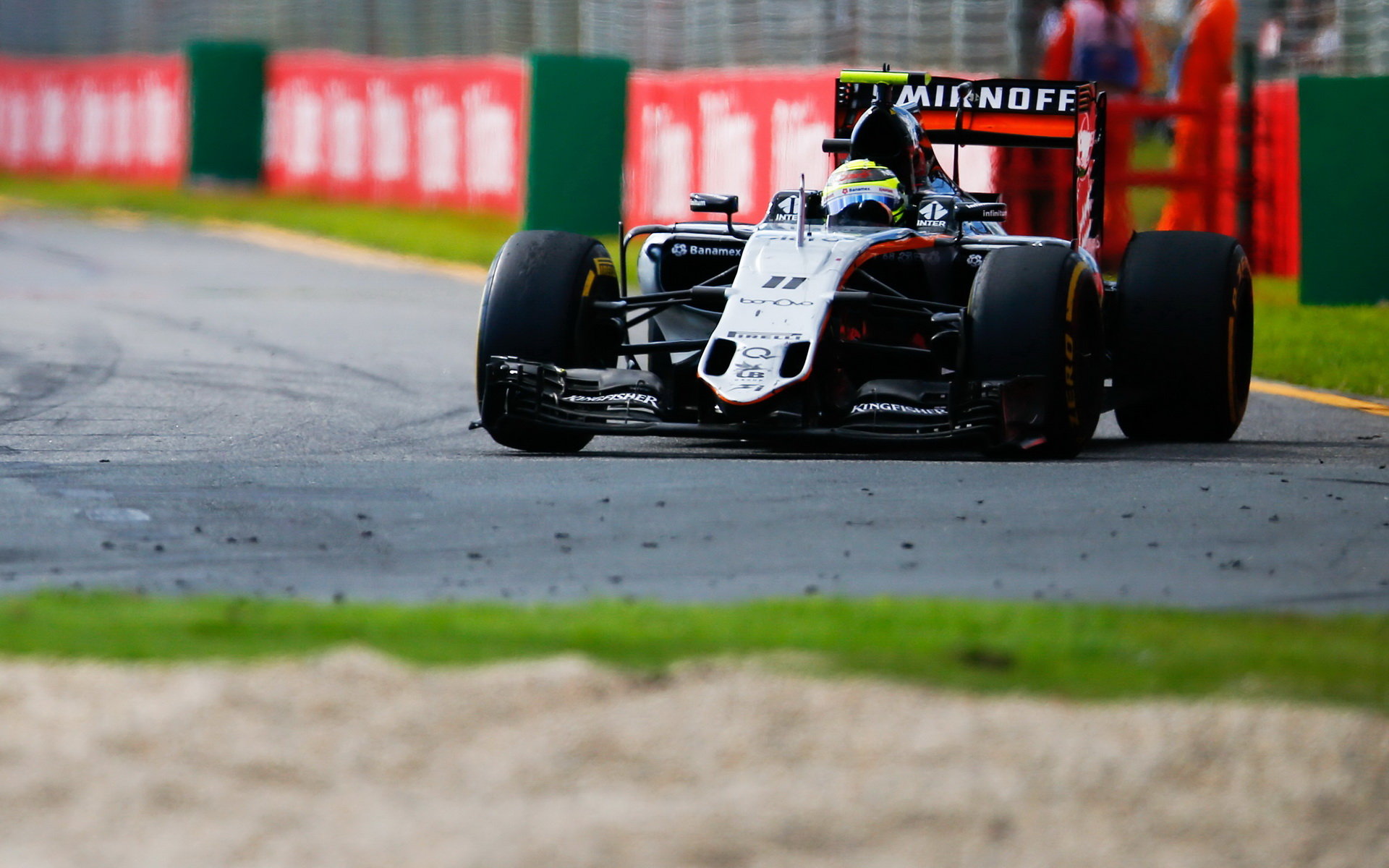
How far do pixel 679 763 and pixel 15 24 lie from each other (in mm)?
38813

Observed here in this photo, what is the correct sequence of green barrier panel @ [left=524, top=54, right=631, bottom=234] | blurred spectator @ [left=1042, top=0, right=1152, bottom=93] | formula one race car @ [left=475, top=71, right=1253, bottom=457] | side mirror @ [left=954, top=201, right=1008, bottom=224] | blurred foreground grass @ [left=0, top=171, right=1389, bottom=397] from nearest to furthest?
formula one race car @ [left=475, top=71, right=1253, bottom=457], side mirror @ [left=954, top=201, right=1008, bottom=224], blurred foreground grass @ [left=0, top=171, right=1389, bottom=397], blurred spectator @ [left=1042, top=0, right=1152, bottom=93], green barrier panel @ [left=524, top=54, right=631, bottom=234]

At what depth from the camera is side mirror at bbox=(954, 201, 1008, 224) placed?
392 inches

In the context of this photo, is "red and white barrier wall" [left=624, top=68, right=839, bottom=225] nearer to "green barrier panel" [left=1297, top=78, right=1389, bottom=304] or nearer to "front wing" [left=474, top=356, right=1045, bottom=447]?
"green barrier panel" [left=1297, top=78, right=1389, bottom=304]

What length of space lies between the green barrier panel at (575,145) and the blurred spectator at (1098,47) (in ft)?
14.7

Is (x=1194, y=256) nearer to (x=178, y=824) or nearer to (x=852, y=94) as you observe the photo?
(x=852, y=94)

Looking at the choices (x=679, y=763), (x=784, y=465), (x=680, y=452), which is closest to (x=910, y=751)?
(x=679, y=763)

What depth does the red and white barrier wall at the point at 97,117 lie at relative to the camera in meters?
33.8

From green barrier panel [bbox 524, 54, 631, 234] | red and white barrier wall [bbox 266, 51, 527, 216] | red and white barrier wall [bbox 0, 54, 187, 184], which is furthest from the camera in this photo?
red and white barrier wall [bbox 0, 54, 187, 184]

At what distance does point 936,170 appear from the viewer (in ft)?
34.4

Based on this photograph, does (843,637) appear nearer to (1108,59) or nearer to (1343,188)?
(1343,188)

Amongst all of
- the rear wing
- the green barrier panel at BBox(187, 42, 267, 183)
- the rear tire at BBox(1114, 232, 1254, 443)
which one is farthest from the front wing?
the green barrier panel at BBox(187, 42, 267, 183)

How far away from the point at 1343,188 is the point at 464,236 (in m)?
9.93

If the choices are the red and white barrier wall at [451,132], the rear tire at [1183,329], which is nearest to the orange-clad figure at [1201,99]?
the red and white barrier wall at [451,132]

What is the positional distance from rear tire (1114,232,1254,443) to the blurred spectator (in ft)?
27.1
